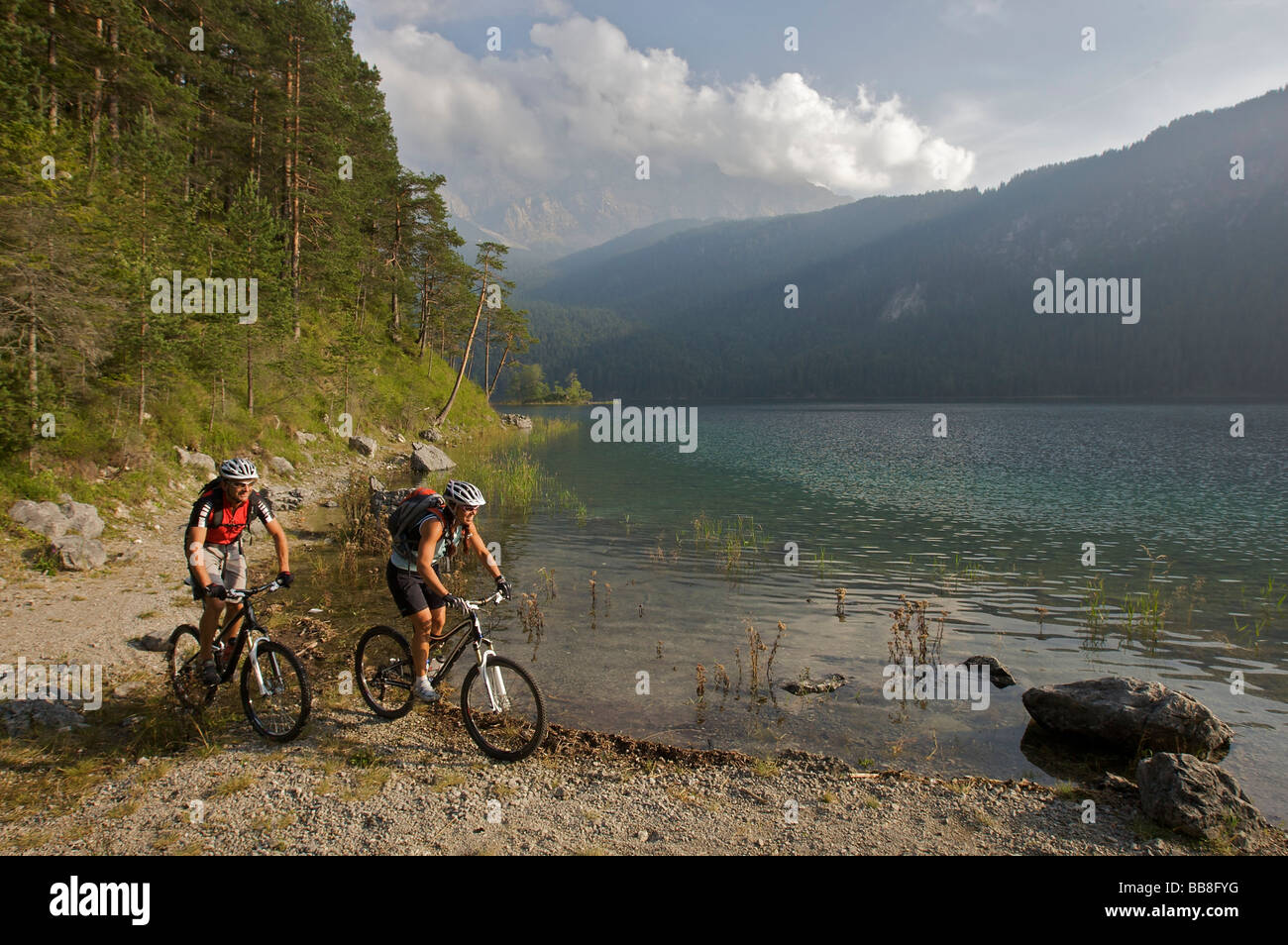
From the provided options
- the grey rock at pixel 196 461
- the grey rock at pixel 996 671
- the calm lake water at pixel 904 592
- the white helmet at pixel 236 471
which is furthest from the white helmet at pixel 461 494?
the grey rock at pixel 196 461

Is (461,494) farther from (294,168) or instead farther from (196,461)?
(294,168)

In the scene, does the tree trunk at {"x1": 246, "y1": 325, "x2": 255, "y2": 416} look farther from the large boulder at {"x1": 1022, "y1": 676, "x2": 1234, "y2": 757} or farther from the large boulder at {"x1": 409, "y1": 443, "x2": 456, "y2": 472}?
the large boulder at {"x1": 1022, "y1": 676, "x2": 1234, "y2": 757}

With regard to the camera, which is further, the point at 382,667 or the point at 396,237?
the point at 396,237

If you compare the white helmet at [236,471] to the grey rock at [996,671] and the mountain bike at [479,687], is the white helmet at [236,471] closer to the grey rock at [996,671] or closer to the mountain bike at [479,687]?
the mountain bike at [479,687]

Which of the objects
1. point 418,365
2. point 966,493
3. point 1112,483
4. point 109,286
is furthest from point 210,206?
point 1112,483

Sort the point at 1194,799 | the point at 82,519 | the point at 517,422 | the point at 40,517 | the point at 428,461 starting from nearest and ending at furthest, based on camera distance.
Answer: the point at 1194,799 → the point at 40,517 → the point at 82,519 → the point at 428,461 → the point at 517,422

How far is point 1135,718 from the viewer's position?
8555 millimetres

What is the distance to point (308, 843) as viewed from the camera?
222 inches

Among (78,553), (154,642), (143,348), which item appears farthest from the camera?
(143,348)

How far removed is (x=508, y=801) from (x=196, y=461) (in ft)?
72.0

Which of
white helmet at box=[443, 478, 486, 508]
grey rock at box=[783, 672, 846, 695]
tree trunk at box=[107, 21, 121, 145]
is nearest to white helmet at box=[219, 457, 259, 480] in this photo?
white helmet at box=[443, 478, 486, 508]

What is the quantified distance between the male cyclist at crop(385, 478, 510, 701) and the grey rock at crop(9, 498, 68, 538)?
39.9 feet

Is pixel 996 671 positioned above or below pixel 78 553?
below

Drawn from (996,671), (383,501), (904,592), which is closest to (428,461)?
(383,501)
